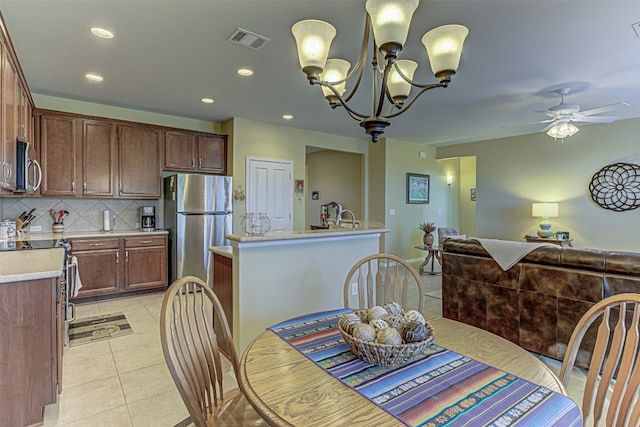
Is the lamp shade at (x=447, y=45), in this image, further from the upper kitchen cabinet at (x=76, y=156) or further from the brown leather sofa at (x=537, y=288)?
the upper kitchen cabinet at (x=76, y=156)

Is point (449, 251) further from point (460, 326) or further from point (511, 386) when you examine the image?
point (511, 386)

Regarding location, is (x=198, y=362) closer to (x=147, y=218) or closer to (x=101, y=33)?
(x=101, y=33)

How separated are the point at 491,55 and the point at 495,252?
174 centimetres

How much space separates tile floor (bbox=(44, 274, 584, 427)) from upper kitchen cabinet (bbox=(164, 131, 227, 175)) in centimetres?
239

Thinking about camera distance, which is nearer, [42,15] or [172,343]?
[172,343]

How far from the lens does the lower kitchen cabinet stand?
13.2 ft

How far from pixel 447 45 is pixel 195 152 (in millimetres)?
4149

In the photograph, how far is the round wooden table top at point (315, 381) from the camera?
34.2 inches

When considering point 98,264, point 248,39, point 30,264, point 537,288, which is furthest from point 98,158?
point 537,288

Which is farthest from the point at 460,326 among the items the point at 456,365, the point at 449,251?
the point at 449,251

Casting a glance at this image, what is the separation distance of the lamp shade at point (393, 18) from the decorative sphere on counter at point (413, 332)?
124 cm

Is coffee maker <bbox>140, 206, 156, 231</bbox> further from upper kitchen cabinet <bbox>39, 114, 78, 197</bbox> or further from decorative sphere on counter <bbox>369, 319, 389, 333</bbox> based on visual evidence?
decorative sphere on counter <bbox>369, 319, 389, 333</bbox>

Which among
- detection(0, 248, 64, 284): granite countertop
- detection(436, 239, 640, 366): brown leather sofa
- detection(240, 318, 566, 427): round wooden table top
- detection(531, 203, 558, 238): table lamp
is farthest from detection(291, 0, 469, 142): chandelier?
detection(531, 203, 558, 238): table lamp

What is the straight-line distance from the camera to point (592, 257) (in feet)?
7.80
